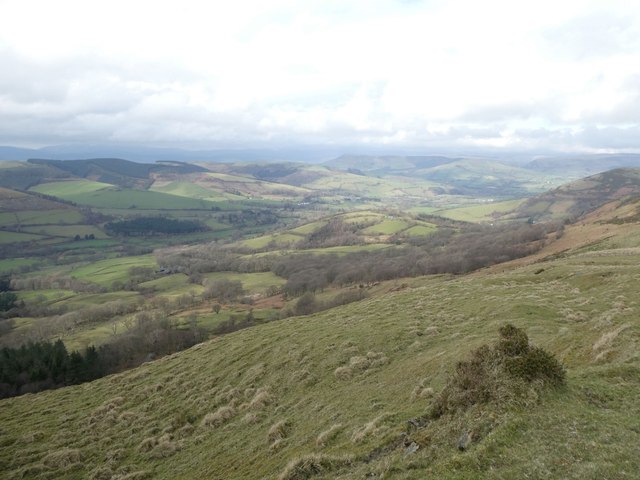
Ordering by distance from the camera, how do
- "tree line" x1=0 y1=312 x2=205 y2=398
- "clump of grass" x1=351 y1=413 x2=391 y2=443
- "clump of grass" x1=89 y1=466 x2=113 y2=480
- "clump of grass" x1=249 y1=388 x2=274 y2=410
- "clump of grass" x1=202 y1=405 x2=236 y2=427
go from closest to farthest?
1. "clump of grass" x1=351 y1=413 x2=391 y2=443
2. "clump of grass" x1=89 y1=466 x2=113 y2=480
3. "clump of grass" x1=202 y1=405 x2=236 y2=427
4. "clump of grass" x1=249 y1=388 x2=274 y2=410
5. "tree line" x1=0 y1=312 x2=205 y2=398

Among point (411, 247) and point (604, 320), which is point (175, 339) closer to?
point (604, 320)

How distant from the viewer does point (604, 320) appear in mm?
27125

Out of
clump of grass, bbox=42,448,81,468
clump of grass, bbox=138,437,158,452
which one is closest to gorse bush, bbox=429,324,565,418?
clump of grass, bbox=138,437,158,452

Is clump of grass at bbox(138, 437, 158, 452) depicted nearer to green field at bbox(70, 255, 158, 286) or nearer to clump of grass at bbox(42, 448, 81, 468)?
clump of grass at bbox(42, 448, 81, 468)

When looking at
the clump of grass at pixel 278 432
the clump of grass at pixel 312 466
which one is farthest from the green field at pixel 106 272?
the clump of grass at pixel 312 466

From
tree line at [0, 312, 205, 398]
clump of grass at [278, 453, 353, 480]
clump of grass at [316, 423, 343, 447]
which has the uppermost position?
clump of grass at [278, 453, 353, 480]

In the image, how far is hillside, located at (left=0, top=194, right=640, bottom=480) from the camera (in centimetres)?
1375

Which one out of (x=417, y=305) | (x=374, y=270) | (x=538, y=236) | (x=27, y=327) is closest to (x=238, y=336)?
(x=417, y=305)

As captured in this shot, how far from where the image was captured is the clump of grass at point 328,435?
19.9m

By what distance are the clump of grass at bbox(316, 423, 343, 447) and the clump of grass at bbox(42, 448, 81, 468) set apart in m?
20.7

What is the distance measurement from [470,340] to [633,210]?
121 metres

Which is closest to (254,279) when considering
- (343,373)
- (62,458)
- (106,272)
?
(106,272)

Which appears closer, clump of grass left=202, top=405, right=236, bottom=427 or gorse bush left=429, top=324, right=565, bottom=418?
gorse bush left=429, top=324, right=565, bottom=418

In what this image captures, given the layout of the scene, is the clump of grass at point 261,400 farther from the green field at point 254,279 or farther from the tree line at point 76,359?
the green field at point 254,279
